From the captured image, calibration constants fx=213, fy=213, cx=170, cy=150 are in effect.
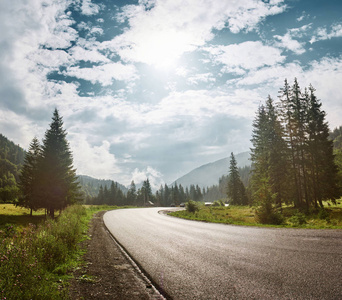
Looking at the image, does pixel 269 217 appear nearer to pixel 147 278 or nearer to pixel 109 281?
pixel 147 278

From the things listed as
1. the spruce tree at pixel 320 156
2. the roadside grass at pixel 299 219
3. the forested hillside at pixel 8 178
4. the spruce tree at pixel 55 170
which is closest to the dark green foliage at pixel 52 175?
the spruce tree at pixel 55 170

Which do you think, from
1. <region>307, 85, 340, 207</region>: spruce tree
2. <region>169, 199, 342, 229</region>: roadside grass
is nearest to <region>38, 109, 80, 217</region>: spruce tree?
<region>169, 199, 342, 229</region>: roadside grass

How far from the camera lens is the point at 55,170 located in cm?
3009

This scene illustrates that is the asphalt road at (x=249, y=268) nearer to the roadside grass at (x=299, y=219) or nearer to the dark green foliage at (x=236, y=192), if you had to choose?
the roadside grass at (x=299, y=219)

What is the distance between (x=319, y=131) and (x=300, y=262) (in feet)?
98.2

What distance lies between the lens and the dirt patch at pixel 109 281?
16.0 feet

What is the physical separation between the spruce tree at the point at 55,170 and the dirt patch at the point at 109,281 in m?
24.9

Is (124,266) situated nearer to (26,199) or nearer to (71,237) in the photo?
(71,237)

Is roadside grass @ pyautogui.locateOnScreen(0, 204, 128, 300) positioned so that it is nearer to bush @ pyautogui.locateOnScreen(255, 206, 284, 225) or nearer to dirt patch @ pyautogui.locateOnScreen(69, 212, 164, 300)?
dirt patch @ pyautogui.locateOnScreen(69, 212, 164, 300)

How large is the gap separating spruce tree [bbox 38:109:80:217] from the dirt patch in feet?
81.8

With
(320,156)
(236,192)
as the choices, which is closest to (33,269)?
(320,156)

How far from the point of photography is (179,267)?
252 inches

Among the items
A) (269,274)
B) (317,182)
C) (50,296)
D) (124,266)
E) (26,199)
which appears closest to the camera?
(50,296)

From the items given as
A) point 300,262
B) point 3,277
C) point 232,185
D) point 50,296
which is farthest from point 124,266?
point 232,185
